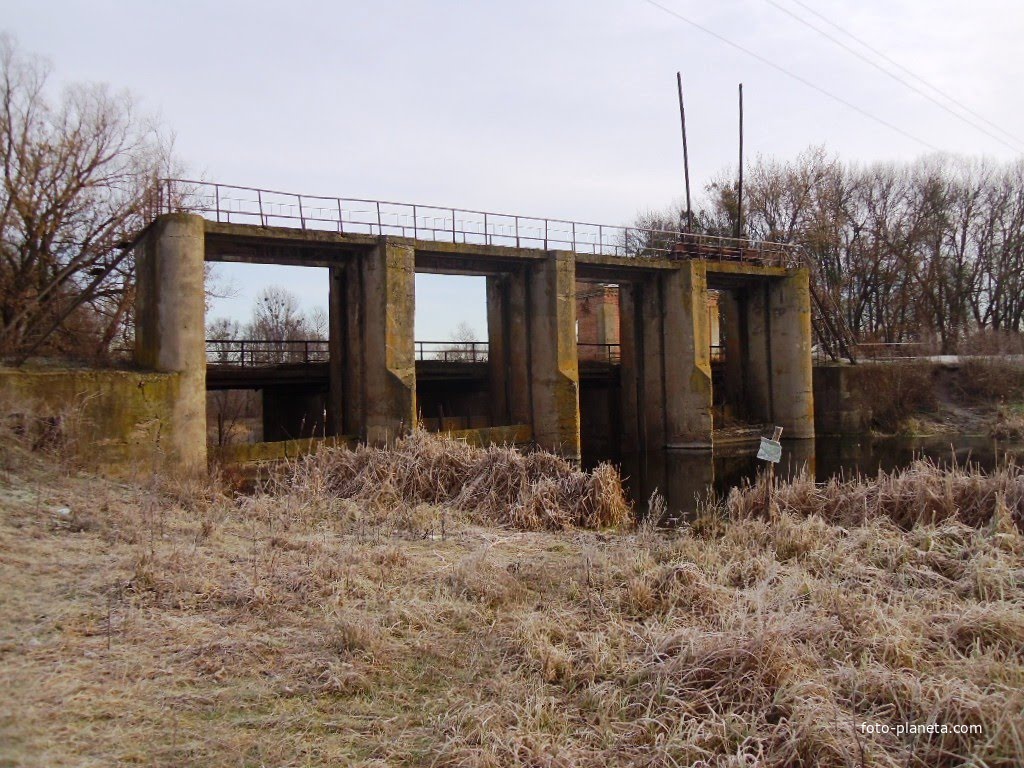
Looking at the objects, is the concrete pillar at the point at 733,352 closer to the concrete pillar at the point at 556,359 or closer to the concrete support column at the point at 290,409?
the concrete pillar at the point at 556,359

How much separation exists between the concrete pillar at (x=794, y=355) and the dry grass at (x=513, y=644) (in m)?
20.9

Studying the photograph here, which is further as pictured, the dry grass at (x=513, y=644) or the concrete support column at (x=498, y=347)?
the concrete support column at (x=498, y=347)

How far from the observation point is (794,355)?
2841cm

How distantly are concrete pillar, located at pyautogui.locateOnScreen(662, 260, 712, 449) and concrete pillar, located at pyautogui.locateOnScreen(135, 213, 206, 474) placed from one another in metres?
14.9

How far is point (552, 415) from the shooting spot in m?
21.6

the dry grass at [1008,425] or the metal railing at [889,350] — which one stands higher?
the metal railing at [889,350]

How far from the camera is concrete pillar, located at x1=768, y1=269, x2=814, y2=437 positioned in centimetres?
2838

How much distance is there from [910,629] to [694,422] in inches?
811

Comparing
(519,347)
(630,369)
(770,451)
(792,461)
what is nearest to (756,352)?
(630,369)

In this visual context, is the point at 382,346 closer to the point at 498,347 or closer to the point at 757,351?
the point at 498,347

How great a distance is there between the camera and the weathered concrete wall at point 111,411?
1268cm

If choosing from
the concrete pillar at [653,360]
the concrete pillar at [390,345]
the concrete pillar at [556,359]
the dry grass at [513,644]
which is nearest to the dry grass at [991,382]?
the concrete pillar at [653,360]

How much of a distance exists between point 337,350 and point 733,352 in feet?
54.3

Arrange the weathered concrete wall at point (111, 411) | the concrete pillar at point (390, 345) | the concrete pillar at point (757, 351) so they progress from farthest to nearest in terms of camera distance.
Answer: the concrete pillar at point (757, 351) → the concrete pillar at point (390, 345) → the weathered concrete wall at point (111, 411)
